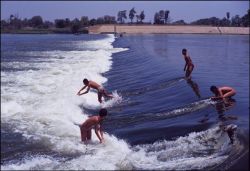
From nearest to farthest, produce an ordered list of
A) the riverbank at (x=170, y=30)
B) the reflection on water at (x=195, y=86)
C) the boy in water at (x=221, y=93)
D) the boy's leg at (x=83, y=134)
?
the boy's leg at (x=83, y=134)
the boy in water at (x=221, y=93)
the reflection on water at (x=195, y=86)
the riverbank at (x=170, y=30)

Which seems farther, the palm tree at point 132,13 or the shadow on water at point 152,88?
the palm tree at point 132,13

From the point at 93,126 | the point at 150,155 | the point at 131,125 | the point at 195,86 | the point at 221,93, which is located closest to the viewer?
the point at 150,155

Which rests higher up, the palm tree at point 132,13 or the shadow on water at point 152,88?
the palm tree at point 132,13

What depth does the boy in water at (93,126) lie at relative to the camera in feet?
34.5

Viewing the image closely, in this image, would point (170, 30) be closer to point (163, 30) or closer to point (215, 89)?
point (163, 30)

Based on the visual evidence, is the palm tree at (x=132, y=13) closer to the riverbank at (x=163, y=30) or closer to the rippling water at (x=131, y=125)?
the riverbank at (x=163, y=30)

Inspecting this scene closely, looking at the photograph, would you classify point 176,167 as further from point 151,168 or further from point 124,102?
point 124,102

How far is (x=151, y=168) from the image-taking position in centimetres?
900

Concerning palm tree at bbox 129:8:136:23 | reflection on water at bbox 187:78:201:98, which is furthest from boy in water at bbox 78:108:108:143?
palm tree at bbox 129:8:136:23

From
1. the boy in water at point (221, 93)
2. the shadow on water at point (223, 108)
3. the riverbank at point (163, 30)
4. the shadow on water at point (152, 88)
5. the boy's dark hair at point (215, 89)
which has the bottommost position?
the riverbank at point (163, 30)

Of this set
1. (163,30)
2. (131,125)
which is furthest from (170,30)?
(131,125)

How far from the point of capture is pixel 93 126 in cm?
1073

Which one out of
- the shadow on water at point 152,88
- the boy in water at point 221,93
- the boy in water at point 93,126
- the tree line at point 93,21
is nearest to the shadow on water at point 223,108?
the boy in water at point 221,93

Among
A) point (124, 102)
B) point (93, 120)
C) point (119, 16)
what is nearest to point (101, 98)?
point (124, 102)
